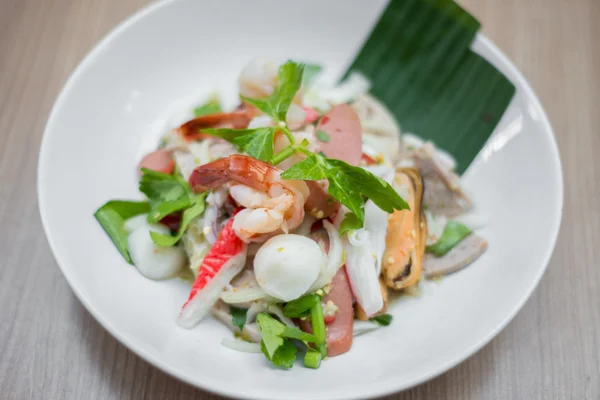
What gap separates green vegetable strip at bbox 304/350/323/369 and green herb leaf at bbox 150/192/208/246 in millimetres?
650

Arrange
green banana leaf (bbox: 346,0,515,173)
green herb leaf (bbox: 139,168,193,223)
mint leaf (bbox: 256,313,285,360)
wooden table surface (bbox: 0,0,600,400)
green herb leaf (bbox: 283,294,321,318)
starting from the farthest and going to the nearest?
green banana leaf (bbox: 346,0,515,173) < green herb leaf (bbox: 139,168,193,223) < wooden table surface (bbox: 0,0,600,400) < green herb leaf (bbox: 283,294,321,318) < mint leaf (bbox: 256,313,285,360)

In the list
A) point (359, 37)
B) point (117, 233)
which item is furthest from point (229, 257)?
point (359, 37)

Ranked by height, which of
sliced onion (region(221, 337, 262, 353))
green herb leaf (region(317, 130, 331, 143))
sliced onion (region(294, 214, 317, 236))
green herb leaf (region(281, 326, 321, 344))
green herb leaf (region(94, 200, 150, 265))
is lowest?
green herb leaf (region(94, 200, 150, 265))

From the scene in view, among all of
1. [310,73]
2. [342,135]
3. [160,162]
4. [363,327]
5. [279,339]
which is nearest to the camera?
[279,339]

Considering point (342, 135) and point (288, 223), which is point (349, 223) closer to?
point (288, 223)

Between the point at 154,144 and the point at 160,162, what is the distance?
270 millimetres

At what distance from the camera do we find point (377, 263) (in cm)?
207

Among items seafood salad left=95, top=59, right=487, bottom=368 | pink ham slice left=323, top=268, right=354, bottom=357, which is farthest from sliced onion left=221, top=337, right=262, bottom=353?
pink ham slice left=323, top=268, right=354, bottom=357

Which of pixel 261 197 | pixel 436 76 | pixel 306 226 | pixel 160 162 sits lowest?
pixel 160 162

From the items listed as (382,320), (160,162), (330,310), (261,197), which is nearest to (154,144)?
(160,162)

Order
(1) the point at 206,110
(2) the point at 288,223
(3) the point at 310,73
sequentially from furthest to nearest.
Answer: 1. (3) the point at 310,73
2. (1) the point at 206,110
3. (2) the point at 288,223

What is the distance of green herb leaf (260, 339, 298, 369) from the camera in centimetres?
187

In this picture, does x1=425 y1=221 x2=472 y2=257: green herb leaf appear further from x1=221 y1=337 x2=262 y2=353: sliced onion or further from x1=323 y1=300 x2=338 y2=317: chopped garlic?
x1=221 y1=337 x2=262 y2=353: sliced onion

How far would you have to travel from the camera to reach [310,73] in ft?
9.07
